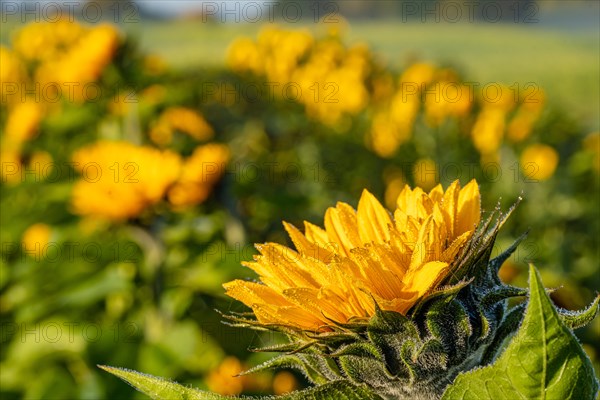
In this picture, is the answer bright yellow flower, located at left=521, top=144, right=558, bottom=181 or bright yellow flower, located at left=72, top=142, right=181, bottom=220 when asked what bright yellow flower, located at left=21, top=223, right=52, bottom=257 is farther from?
bright yellow flower, located at left=521, top=144, right=558, bottom=181

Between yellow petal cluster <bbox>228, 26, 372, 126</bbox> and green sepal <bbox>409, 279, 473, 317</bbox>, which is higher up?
green sepal <bbox>409, 279, 473, 317</bbox>

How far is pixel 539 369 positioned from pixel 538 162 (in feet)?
11.5

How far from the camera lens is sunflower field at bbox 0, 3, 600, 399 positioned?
2.78 feet

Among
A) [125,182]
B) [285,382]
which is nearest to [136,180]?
[125,182]

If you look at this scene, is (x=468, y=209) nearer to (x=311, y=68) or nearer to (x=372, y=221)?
(x=372, y=221)

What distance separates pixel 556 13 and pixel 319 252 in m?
14.1

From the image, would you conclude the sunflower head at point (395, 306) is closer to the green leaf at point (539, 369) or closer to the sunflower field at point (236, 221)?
the sunflower field at point (236, 221)

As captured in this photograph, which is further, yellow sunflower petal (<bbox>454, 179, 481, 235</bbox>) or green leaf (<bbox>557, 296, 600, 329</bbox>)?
yellow sunflower petal (<bbox>454, 179, 481, 235</bbox>)

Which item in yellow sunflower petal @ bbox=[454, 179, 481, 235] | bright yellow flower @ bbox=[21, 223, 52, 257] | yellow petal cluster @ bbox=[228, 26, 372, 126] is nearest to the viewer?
Answer: yellow sunflower petal @ bbox=[454, 179, 481, 235]

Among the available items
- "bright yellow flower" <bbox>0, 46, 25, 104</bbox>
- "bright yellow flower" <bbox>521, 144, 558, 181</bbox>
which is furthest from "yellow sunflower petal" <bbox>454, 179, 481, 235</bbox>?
"bright yellow flower" <bbox>0, 46, 25, 104</bbox>

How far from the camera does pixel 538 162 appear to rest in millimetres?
4051

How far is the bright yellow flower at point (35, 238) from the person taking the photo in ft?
10.5

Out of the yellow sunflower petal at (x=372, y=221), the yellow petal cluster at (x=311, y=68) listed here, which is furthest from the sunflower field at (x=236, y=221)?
the yellow petal cluster at (x=311, y=68)

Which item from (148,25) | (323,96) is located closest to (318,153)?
(323,96)
